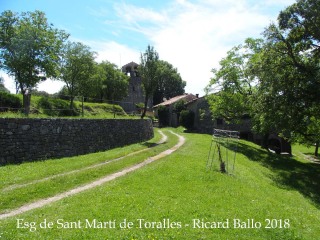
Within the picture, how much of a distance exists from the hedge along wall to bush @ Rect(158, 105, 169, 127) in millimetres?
34319

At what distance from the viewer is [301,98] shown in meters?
20.4

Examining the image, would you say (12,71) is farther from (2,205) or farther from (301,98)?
(301,98)

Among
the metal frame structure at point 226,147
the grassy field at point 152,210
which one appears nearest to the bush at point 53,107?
the grassy field at point 152,210

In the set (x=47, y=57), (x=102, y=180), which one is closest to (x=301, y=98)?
(x=102, y=180)

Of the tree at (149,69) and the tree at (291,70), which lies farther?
the tree at (149,69)

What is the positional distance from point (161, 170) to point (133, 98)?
58490 millimetres

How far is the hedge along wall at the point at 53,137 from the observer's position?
14.3 metres

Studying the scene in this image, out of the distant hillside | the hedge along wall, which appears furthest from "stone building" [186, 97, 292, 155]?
the hedge along wall

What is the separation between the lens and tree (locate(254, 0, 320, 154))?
19406mm

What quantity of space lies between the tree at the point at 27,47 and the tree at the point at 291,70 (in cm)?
1562

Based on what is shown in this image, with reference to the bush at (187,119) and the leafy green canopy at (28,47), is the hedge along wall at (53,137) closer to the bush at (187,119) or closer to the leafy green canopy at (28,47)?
the leafy green canopy at (28,47)

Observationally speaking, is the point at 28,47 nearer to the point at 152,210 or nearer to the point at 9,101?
the point at 9,101

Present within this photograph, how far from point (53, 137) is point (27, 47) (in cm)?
748

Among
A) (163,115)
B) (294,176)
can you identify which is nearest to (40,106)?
(294,176)
